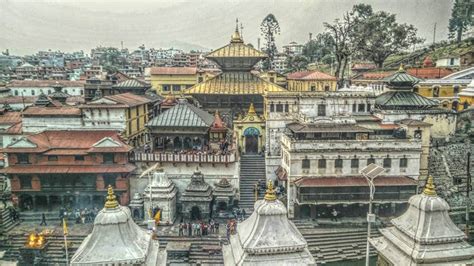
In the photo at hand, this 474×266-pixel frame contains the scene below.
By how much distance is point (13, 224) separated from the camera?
1212 inches

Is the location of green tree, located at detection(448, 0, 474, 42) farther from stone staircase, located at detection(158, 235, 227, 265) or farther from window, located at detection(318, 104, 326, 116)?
stone staircase, located at detection(158, 235, 227, 265)

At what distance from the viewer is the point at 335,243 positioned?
2855 cm

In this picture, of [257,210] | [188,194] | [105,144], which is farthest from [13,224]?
[257,210]

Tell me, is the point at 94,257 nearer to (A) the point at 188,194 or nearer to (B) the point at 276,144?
(A) the point at 188,194

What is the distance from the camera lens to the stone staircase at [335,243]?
27.4 meters

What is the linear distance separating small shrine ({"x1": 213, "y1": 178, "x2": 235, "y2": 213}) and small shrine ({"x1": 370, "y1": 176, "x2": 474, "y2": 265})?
20.2 metres

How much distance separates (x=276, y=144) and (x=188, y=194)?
10.5 meters

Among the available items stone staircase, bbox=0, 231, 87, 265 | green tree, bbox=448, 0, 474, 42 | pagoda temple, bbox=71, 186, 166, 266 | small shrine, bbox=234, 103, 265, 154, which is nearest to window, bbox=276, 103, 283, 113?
small shrine, bbox=234, 103, 265, 154

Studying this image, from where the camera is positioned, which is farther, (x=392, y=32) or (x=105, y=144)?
(x=392, y=32)

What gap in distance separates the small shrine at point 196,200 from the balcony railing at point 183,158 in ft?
6.32

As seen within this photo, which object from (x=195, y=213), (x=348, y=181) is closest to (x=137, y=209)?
(x=195, y=213)

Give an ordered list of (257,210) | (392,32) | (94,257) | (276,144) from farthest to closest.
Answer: (392,32), (276,144), (257,210), (94,257)

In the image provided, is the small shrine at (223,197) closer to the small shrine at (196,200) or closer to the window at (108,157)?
the small shrine at (196,200)

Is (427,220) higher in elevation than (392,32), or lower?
lower
